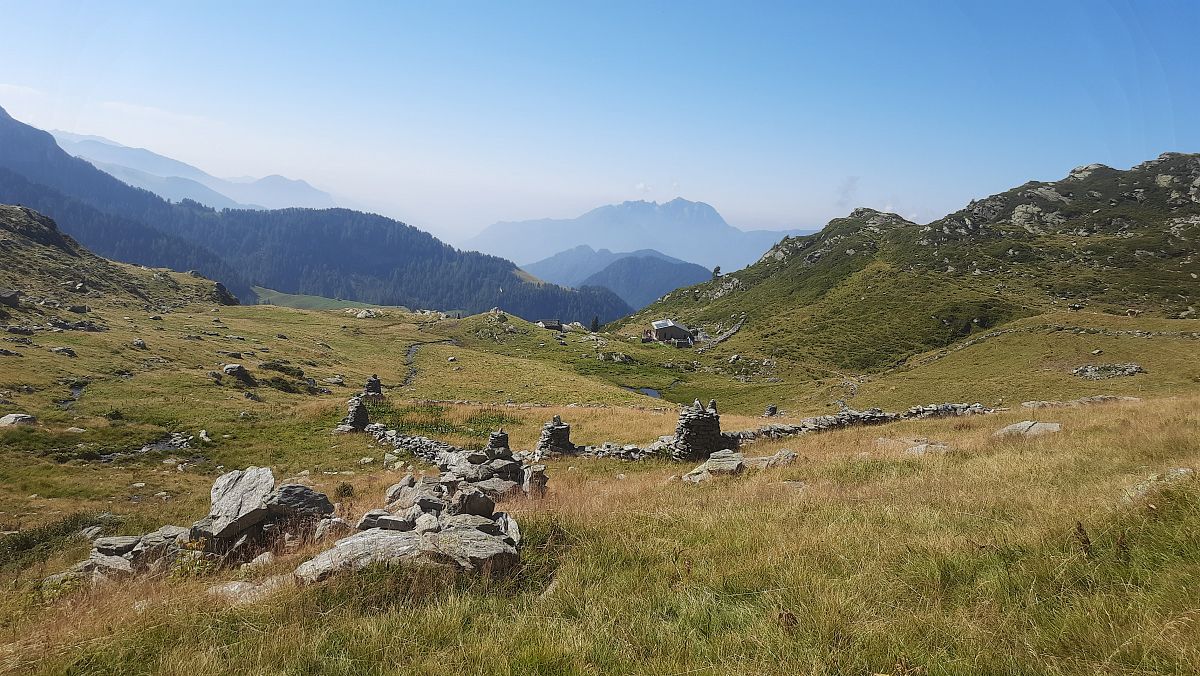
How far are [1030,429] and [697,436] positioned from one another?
12468mm

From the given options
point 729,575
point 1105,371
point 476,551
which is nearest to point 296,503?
point 476,551

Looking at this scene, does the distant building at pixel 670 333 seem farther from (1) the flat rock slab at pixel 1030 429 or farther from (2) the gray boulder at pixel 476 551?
(2) the gray boulder at pixel 476 551

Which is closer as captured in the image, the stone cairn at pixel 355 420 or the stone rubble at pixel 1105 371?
the stone cairn at pixel 355 420

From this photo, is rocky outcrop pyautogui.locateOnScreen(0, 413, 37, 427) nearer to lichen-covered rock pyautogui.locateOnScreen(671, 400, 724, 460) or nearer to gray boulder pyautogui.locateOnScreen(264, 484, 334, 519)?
gray boulder pyautogui.locateOnScreen(264, 484, 334, 519)

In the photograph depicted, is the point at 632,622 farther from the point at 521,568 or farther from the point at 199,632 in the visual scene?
the point at 199,632

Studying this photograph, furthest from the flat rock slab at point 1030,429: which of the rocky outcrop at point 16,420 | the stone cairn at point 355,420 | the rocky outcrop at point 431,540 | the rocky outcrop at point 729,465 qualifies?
the rocky outcrop at point 16,420

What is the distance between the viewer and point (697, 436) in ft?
75.1

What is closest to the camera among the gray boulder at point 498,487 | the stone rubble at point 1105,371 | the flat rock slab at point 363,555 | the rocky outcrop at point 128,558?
the flat rock slab at point 363,555

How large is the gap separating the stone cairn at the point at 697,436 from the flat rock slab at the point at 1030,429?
10466 millimetres

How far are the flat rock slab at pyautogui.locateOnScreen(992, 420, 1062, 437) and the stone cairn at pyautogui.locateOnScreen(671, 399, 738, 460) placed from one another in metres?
10.5

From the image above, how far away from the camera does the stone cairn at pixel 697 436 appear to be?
894 inches

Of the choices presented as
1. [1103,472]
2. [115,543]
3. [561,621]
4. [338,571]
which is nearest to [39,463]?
[115,543]

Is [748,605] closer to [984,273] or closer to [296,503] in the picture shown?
[296,503]

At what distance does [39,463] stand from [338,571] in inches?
966
